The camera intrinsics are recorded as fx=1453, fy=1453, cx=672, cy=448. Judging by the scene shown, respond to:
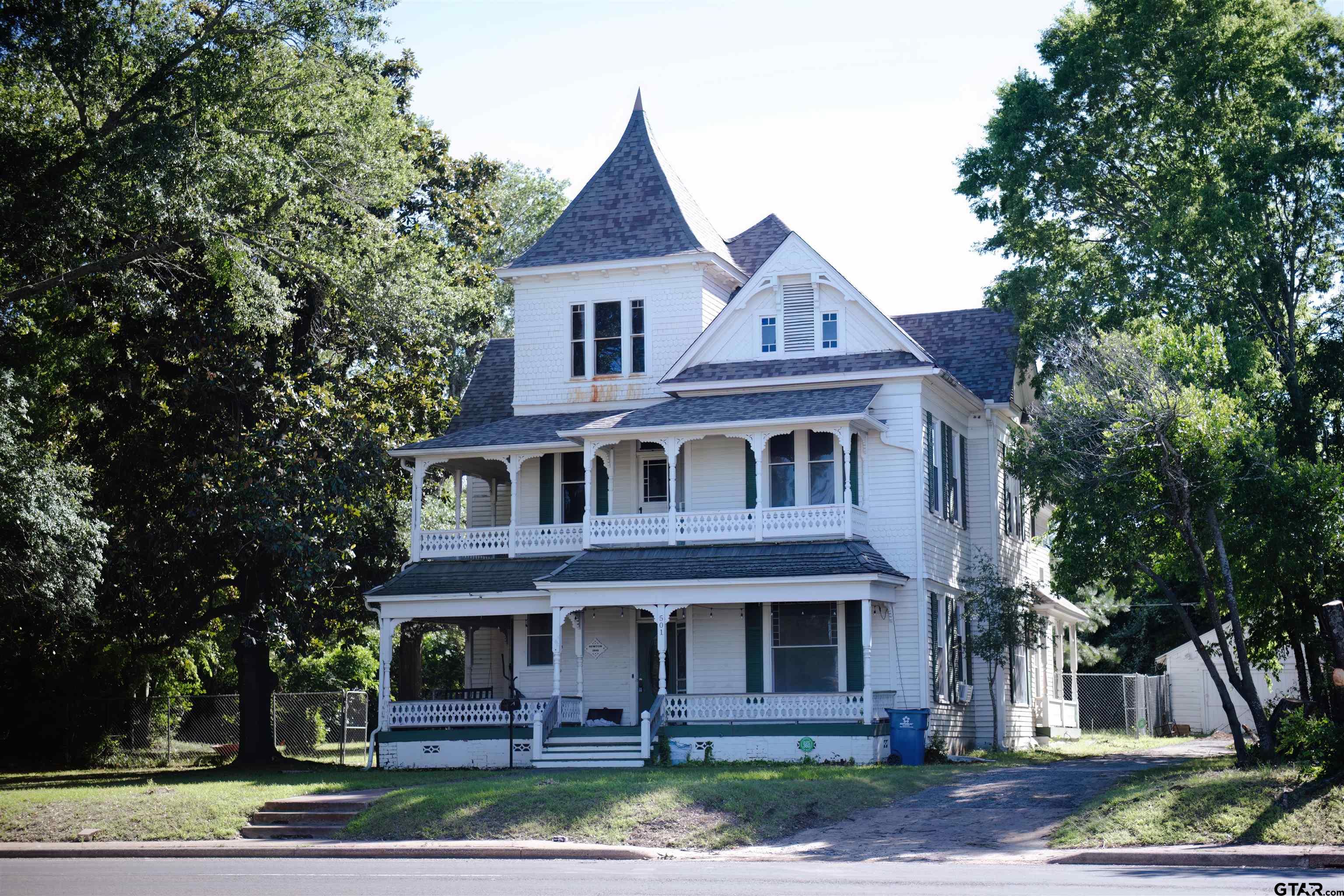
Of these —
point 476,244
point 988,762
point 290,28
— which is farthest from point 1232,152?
point 476,244

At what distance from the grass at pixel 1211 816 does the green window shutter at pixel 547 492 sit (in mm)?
17011

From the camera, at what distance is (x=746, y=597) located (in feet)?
95.0

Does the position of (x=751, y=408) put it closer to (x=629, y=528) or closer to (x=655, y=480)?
(x=655, y=480)

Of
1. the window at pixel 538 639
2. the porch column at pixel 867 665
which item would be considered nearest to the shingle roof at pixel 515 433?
the window at pixel 538 639

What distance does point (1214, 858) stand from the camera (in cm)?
1561

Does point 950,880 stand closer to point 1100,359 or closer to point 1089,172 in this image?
point 1100,359

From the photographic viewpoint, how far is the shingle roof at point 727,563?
28734 mm

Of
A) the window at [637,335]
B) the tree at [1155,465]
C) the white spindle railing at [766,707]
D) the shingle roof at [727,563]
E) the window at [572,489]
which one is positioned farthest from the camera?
the window at [637,335]

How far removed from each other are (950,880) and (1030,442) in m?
16.7

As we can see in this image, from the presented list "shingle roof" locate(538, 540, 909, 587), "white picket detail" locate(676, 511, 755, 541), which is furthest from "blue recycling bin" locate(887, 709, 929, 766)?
"white picket detail" locate(676, 511, 755, 541)

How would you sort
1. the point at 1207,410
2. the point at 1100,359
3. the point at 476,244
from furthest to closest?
the point at 476,244, the point at 1100,359, the point at 1207,410

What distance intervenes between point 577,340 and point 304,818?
53.6ft

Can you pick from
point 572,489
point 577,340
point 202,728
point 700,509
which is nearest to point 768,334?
point 700,509

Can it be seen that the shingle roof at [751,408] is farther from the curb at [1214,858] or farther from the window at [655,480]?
A: the curb at [1214,858]
